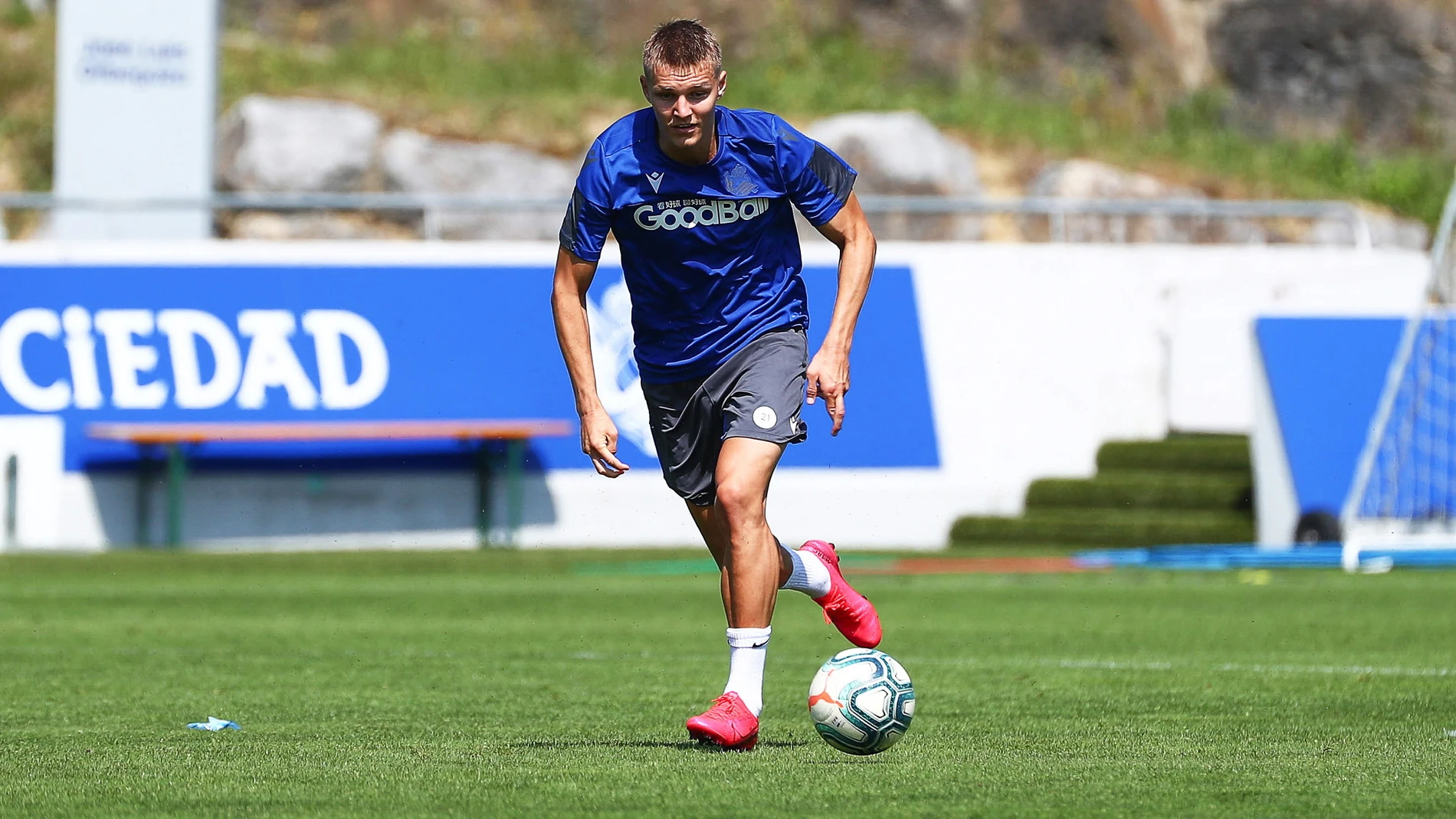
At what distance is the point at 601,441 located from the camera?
6555 millimetres

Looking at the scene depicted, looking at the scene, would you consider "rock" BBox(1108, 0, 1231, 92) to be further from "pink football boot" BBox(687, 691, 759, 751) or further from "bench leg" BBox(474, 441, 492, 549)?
"pink football boot" BBox(687, 691, 759, 751)

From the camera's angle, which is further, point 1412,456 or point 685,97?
point 1412,456

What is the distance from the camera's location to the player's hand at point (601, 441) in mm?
6551

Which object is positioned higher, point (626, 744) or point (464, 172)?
point (464, 172)

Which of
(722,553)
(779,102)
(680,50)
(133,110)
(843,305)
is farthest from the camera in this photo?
(779,102)

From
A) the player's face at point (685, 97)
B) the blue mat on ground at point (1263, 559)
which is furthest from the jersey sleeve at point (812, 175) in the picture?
the blue mat on ground at point (1263, 559)

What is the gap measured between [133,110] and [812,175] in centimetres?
1546

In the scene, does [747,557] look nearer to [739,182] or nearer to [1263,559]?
[739,182]

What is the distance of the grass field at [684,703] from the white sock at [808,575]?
1.48ft

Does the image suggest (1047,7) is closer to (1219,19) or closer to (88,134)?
(1219,19)

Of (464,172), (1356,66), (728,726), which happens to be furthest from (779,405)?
(1356,66)

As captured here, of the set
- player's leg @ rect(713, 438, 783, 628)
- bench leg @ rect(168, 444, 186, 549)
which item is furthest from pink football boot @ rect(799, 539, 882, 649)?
bench leg @ rect(168, 444, 186, 549)

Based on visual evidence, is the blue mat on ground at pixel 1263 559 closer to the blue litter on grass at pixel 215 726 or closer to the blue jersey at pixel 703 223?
the blue jersey at pixel 703 223

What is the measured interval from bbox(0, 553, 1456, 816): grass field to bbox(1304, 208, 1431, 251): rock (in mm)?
12481
